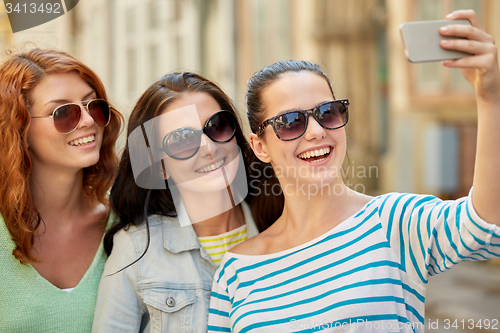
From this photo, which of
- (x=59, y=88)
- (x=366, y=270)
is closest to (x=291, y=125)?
(x=366, y=270)

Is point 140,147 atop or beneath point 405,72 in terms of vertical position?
atop

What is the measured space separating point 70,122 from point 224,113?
750mm

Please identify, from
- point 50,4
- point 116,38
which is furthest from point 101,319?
point 116,38

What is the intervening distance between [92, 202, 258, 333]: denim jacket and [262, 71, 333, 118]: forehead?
0.79m

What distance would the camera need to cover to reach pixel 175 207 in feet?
8.14

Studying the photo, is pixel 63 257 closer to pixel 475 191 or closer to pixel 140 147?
pixel 140 147

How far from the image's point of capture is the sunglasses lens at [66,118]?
2352 mm

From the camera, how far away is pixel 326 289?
71.2 inches

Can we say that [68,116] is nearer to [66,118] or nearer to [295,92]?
[66,118]

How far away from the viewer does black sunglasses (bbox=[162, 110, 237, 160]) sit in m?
2.21

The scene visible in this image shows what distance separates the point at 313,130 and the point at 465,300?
5.77 metres

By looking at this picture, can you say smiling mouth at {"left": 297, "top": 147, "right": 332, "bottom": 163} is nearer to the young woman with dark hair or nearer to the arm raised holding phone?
the young woman with dark hair

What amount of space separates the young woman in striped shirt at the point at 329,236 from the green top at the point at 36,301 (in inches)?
26.0

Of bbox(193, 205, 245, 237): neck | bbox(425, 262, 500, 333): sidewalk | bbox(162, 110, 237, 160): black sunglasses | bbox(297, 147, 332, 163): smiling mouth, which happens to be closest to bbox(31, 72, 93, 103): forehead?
bbox(162, 110, 237, 160): black sunglasses
